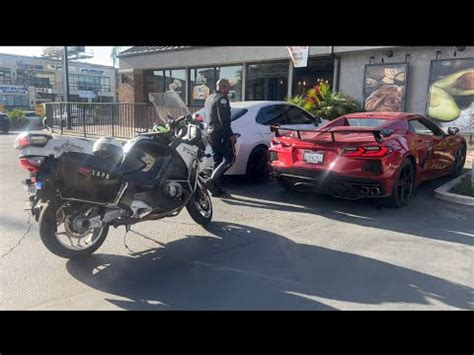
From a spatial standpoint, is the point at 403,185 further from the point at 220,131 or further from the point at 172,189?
the point at 172,189

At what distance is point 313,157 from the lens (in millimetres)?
5742

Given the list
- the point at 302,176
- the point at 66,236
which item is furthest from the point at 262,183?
the point at 66,236

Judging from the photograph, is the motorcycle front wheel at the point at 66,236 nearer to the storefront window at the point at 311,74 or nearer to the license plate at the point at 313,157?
the license plate at the point at 313,157

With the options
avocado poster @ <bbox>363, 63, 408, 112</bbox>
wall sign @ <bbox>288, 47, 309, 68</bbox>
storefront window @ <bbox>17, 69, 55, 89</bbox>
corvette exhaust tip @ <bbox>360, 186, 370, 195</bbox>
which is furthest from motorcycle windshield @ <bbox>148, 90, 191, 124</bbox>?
storefront window @ <bbox>17, 69, 55, 89</bbox>

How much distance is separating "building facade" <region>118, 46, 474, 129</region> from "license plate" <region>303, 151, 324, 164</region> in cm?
629

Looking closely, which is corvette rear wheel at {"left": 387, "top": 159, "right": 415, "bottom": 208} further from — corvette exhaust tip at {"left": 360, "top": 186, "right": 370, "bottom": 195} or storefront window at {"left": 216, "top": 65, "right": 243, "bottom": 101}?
storefront window at {"left": 216, "top": 65, "right": 243, "bottom": 101}

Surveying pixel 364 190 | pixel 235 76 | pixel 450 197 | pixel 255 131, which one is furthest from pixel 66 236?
pixel 235 76

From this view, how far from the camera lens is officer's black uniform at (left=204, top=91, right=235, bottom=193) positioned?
6.21m

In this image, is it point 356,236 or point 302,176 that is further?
point 302,176

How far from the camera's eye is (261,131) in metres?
7.25

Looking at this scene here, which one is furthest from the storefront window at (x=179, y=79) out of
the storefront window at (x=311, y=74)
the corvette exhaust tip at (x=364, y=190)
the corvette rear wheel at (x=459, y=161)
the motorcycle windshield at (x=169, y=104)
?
the corvette exhaust tip at (x=364, y=190)

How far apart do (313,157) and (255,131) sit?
5.63 ft
